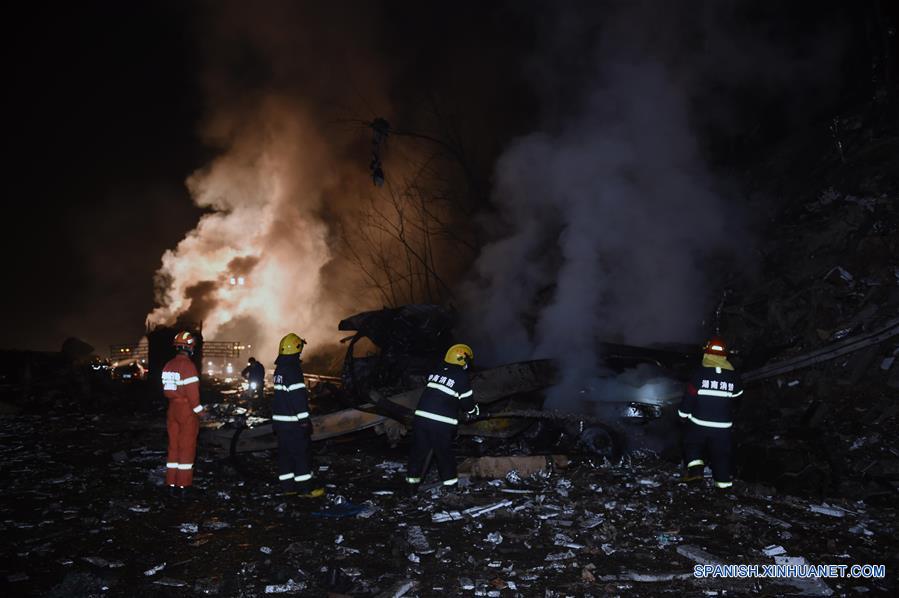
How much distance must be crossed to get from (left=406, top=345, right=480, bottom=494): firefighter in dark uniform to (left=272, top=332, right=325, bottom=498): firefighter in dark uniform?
3.49 ft

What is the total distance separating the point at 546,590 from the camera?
3732 millimetres

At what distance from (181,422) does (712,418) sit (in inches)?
214

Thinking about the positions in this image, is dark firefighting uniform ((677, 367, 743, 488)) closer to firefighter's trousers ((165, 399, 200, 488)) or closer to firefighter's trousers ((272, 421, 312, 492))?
firefighter's trousers ((272, 421, 312, 492))

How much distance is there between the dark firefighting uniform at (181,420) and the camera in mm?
5848

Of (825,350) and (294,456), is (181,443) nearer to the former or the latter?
(294,456)

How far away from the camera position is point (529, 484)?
6047 millimetres

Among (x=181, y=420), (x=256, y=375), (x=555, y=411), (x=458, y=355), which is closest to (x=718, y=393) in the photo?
(x=555, y=411)

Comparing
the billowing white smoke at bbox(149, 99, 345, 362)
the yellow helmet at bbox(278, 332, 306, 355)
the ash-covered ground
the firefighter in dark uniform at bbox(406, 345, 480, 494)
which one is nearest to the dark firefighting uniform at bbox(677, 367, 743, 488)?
the ash-covered ground

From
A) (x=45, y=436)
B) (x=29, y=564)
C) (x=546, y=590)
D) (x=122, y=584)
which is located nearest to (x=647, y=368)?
(x=546, y=590)

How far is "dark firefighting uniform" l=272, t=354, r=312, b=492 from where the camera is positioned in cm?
590

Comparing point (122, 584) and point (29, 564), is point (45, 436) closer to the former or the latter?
point (29, 564)

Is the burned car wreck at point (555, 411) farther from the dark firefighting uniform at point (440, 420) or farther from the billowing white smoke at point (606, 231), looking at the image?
the billowing white smoke at point (606, 231)

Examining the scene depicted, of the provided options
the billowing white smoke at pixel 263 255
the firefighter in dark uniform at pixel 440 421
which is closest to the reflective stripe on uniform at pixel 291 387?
the firefighter in dark uniform at pixel 440 421

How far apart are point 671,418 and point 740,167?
311 inches
